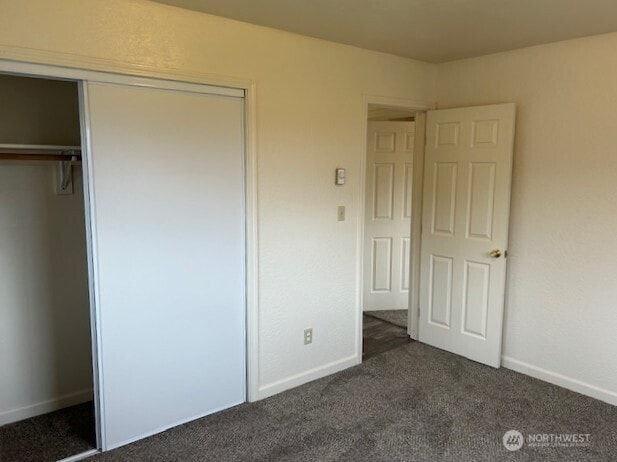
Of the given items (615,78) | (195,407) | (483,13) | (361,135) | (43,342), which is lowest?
(195,407)

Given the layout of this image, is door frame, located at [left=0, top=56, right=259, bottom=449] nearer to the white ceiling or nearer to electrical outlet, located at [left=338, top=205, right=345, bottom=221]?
the white ceiling

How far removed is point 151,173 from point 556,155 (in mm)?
2613

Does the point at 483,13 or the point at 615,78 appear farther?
the point at 615,78

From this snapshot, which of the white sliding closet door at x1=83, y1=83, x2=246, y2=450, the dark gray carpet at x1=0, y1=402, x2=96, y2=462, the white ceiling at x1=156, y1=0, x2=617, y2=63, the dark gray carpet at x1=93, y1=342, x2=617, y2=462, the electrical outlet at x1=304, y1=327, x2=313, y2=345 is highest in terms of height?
the white ceiling at x1=156, y1=0, x2=617, y2=63

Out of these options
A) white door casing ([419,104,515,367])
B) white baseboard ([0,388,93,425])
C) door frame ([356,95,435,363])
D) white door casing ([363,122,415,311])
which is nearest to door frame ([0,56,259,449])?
white baseboard ([0,388,93,425])

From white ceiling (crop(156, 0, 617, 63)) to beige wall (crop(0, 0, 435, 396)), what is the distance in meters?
0.12

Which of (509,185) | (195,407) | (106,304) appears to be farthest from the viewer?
(509,185)

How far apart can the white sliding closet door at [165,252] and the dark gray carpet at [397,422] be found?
206mm

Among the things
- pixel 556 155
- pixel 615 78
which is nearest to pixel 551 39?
pixel 615 78

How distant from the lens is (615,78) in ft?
9.78

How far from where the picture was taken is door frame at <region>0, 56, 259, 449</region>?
2217 mm

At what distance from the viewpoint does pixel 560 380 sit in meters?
3.36

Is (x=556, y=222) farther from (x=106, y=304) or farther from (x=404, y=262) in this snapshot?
(x=106, y=304)

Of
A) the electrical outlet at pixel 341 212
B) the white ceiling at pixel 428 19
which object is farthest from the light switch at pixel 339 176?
the white ceiling at pixel 428 19
